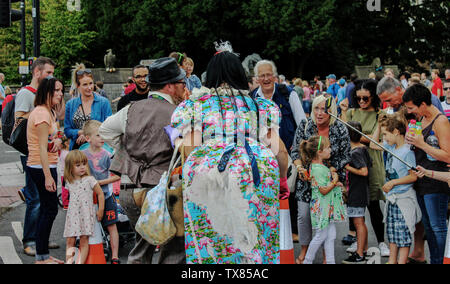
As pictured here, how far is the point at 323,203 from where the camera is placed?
641 centimetres

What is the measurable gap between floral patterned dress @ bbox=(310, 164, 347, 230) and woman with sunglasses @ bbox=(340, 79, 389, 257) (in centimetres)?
87

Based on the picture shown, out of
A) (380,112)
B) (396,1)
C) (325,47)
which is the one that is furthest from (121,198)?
(396,1)

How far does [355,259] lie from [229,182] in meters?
3.33

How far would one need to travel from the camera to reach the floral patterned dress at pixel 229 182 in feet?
12.5

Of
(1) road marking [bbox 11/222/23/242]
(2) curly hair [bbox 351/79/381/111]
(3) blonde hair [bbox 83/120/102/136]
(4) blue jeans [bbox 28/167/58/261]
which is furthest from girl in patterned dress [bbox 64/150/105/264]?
(2) curly hair [bbox 351/79/381/111]

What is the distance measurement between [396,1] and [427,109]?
137 feet

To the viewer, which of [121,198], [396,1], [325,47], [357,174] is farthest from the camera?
[396,1]

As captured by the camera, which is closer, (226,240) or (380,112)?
Answer: (226,240)

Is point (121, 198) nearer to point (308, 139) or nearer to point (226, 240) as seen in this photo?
point (226, 240)

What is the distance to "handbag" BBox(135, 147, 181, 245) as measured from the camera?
4094 mm

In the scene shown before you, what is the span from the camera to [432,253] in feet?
19.7

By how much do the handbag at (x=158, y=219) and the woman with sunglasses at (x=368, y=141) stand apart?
11.8 feet
